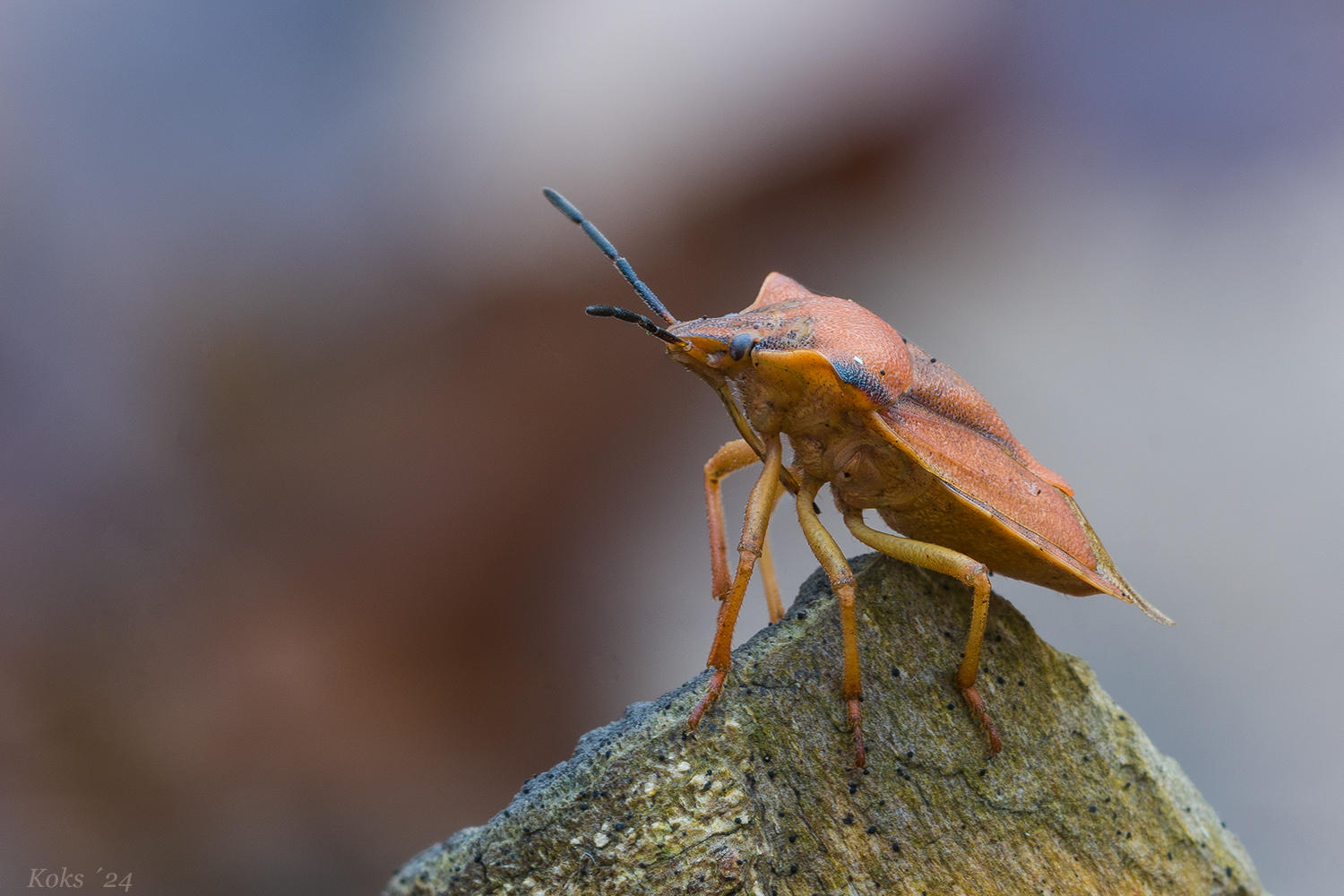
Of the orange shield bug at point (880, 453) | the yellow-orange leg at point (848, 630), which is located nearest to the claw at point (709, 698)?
the orange shield bug at point (880, 453)

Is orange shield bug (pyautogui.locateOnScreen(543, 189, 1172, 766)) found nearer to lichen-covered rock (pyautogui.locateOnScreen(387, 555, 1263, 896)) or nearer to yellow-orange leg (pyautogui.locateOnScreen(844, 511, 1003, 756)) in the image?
yellow-orange leg (pyautogui.locateOnScreen(844, 511, 1003, 756))

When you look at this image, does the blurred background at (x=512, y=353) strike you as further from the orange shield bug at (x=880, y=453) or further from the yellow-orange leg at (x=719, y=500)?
the orange shield bug at (x=880, y=453)

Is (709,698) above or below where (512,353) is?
below

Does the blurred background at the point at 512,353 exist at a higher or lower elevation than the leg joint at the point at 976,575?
higher

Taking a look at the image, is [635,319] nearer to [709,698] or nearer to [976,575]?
[709,698]

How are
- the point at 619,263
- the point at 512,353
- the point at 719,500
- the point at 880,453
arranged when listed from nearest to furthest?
the point at 880,453, the point at 619,263, the point at 719,500, the point at 512,353

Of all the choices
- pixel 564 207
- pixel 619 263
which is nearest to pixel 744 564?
pixel 619 263

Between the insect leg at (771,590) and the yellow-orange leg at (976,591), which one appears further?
the insect leg at (771,590)
